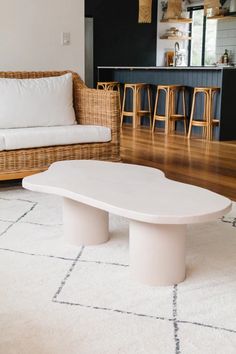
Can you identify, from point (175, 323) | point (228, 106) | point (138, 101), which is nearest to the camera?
point (175, 323)

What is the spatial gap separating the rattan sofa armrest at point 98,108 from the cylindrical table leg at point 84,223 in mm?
1642

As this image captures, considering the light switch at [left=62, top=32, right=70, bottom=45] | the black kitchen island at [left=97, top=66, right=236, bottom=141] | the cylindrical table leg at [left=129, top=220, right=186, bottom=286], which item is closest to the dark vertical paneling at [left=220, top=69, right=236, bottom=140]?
the black kitchen island at [left=97, top=66, right=236, bottom=141]

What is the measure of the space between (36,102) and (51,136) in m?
0.48

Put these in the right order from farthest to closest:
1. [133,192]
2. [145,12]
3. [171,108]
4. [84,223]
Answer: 1. [145,12]
2. [171,108]
3. [84,223]
4. [133,192]

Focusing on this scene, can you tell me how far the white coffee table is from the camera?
2.05 meters

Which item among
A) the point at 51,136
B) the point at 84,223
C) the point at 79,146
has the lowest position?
the point at 84,223

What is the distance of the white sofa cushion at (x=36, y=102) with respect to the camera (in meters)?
4.19

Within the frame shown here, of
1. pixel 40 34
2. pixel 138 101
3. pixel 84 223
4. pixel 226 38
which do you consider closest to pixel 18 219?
pixel 84 223

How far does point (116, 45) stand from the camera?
10.7 metres

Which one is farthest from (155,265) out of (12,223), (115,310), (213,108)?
(213,108)

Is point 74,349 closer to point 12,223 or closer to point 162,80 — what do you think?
point 12,223

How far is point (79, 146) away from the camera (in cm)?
411

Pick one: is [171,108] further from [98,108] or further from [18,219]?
[18,219]

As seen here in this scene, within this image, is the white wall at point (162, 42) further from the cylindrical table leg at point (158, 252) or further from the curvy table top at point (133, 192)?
the cylindrical table leg at point (158, 252)
